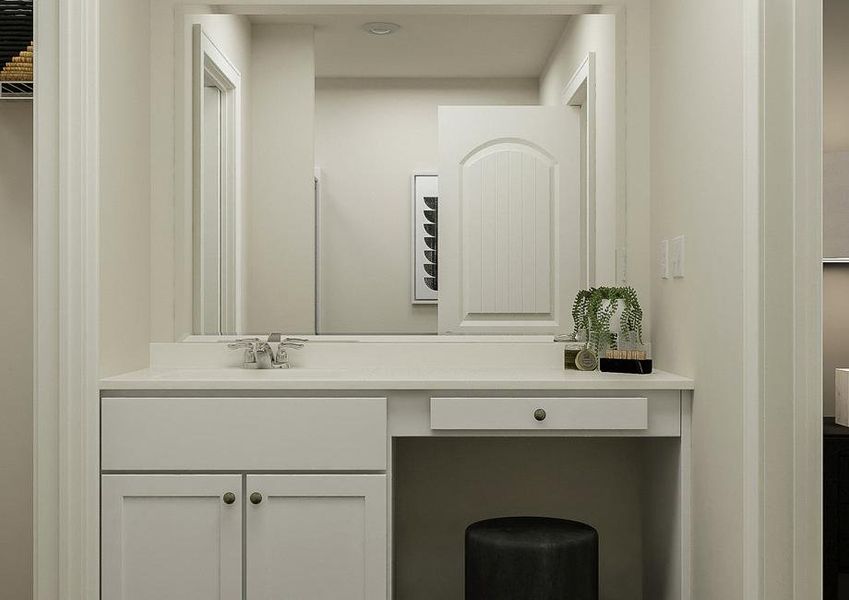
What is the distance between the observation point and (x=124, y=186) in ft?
7.79

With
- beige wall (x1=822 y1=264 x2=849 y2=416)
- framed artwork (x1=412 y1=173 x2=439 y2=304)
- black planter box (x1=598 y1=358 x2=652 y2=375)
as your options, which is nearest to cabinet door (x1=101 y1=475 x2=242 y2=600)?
framed artwork (x1=412 y1=173 x2=439 y2=304)

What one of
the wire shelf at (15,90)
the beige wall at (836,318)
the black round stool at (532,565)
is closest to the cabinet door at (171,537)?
the black round stool at (532,565)

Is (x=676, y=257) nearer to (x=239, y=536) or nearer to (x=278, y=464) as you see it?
(x=278, y=464)

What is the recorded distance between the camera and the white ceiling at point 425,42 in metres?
2.61

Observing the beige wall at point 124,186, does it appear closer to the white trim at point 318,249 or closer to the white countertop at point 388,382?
the white countertop at point 388,382

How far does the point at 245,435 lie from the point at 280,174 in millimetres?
899

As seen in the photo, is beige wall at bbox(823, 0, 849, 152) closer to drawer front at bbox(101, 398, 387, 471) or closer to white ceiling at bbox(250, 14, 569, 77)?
white ceiling at bbox(250, 14, 569, 77)

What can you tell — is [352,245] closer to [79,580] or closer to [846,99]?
[79,580]

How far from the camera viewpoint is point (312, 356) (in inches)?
103

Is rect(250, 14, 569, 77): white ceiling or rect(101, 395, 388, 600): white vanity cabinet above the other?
rect(250, 14, 569, 77): white ceiling

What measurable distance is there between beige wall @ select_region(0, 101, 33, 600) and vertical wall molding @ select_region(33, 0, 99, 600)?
598 millimetres

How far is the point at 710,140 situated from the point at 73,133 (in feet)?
5.05

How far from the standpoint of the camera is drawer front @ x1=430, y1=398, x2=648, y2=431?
2139 mm

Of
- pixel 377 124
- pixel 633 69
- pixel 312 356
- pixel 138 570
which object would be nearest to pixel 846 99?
pixel 633 69
